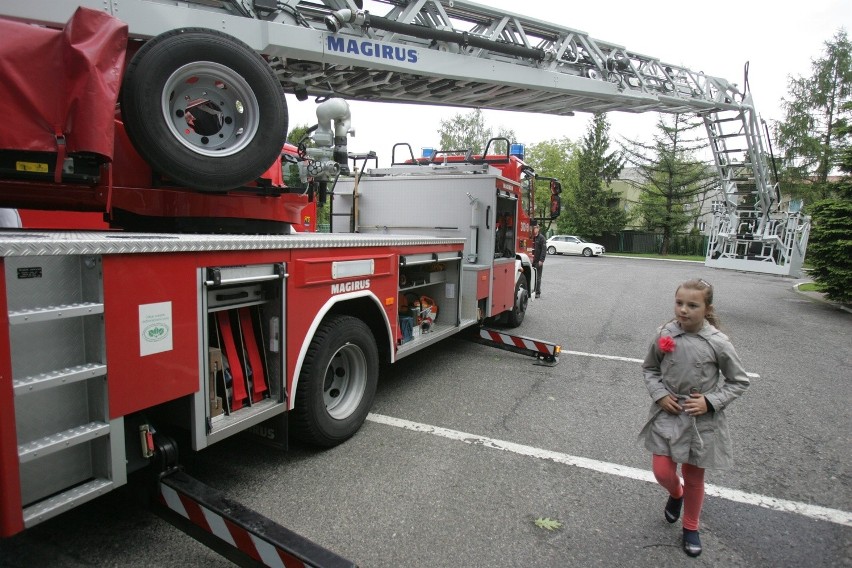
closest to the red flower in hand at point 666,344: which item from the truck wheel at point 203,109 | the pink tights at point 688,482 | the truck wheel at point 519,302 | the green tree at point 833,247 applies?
the pink tights at point 688,482

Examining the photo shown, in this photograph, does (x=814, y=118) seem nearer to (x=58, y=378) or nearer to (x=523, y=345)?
(x=523, y=345)

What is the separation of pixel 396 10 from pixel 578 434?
4.08 meters

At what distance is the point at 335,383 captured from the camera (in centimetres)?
381

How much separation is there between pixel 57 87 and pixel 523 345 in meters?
5.19

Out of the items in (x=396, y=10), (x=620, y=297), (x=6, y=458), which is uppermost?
(x=396, y=10)

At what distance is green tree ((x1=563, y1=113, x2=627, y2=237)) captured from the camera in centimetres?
3988

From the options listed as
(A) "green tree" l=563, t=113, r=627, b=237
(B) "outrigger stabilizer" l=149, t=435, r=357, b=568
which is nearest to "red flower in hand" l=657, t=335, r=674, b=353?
(B) "outrigger stabilizer" l=149, t=435, r=357, b=568

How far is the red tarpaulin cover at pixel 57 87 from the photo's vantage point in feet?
7.38

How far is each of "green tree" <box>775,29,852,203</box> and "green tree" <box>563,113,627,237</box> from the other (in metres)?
12.7

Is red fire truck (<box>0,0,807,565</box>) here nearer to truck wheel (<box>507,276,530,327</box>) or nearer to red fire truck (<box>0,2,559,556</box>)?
red fire truck (<box>0,2,559,556</box>)

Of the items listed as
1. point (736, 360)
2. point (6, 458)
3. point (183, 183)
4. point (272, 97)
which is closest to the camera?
point (6, 458)

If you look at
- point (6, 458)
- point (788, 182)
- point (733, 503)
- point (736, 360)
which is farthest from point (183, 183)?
point (788, 182)

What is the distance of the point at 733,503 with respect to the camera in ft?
10.3

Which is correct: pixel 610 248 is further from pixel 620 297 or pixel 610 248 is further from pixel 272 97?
pixel 272 97
